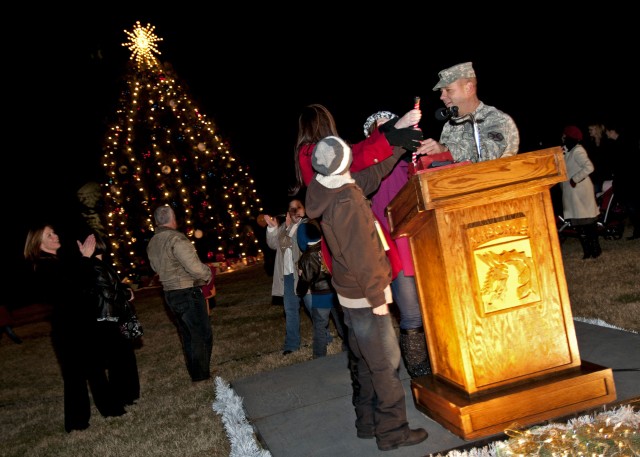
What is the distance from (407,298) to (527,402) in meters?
1.19

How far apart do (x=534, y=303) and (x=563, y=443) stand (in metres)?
0.80

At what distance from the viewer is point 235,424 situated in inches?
168

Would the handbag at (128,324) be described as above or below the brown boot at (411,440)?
above

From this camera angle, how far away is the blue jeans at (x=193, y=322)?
587 cm

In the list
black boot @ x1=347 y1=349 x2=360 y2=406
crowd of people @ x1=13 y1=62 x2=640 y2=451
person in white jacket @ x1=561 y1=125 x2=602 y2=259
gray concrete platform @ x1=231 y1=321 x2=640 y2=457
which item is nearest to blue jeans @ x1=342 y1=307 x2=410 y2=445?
crowd of people @ x1=13 y1=62 x2=640 y2=451

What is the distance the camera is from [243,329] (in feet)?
29.8

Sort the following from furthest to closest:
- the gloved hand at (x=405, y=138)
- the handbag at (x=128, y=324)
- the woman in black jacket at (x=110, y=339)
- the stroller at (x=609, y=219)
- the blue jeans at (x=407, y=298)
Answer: the stroller at (x=609, y=219) < the handbag at (x=128, y=324) < the woman in black jacket at (x=110, y=339) < the blue jeans at (x=407, y=298) < the gloved hand at (x=405, y=138)

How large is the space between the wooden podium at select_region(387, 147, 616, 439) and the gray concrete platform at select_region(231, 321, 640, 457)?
8.5 inches

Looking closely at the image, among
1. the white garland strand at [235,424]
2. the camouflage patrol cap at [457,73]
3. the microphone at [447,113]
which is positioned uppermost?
the camouflage patrol cap at [457,73]

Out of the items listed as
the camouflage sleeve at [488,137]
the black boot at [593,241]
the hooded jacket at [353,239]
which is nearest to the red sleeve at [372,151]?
the hooded jacket at [353,239]

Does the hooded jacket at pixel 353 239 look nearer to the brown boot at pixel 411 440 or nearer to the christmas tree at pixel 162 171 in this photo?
the brown boot at pixel 411 440

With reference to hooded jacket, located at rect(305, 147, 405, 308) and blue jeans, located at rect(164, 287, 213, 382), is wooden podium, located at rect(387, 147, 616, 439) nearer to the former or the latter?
hooded jacket, located at rect(305, 147, 405, 308)

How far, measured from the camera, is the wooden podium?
3047 millimetres

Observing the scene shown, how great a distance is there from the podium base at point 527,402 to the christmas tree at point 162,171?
48.7 ft
